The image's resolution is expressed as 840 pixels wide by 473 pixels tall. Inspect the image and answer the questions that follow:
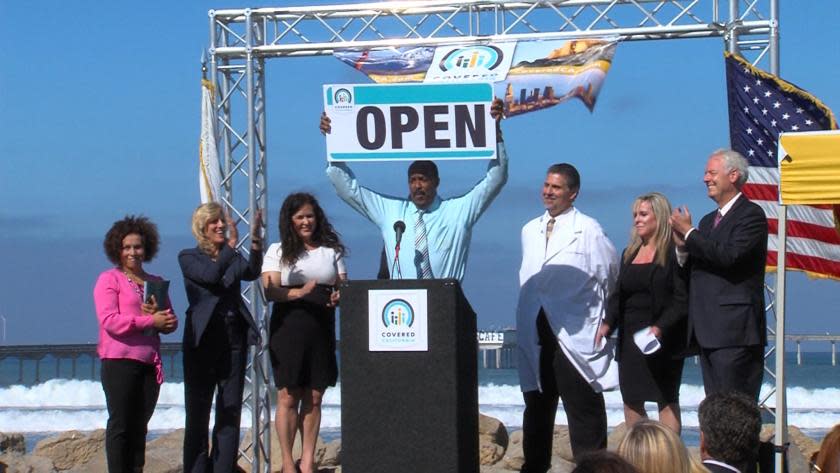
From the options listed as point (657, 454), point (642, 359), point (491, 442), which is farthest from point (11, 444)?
point (657, 454)

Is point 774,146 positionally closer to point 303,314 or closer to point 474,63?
point 474,63

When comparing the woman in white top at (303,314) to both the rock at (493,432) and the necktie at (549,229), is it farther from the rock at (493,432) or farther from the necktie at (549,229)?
the rock at (493,432)

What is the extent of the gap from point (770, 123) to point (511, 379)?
34.7m

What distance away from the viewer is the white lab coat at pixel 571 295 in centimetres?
585

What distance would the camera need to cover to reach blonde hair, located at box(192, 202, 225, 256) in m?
6.50

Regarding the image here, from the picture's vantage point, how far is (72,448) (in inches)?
503

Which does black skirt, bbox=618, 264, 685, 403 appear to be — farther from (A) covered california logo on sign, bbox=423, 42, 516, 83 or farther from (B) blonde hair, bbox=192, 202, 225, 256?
(A) covered california logo on sign, bbox=423, 42, 516, 83

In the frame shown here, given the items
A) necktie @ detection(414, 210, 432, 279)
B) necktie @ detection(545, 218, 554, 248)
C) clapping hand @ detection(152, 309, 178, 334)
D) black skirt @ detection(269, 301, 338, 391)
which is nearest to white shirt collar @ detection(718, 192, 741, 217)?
necktie @ detection(545, 218, 554, 248)

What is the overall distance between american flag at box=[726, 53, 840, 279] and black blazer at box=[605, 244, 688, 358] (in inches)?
82.0

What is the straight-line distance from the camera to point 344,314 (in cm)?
533

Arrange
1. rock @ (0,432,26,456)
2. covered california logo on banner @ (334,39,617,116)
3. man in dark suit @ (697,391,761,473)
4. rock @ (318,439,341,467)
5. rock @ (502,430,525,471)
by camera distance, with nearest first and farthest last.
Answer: man in dark suit @ (697,391,761,473), covered california logo on banner @ (334,39,617,116), rock @ (502,430,525,471), rock @ (318,439,341,467), rock @ (0,432,26,456)

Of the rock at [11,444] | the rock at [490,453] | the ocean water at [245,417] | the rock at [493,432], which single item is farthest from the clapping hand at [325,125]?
the ocean water at [245,417]

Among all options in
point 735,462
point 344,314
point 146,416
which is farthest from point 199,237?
point 735,462

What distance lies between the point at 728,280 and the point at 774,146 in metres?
2.34
